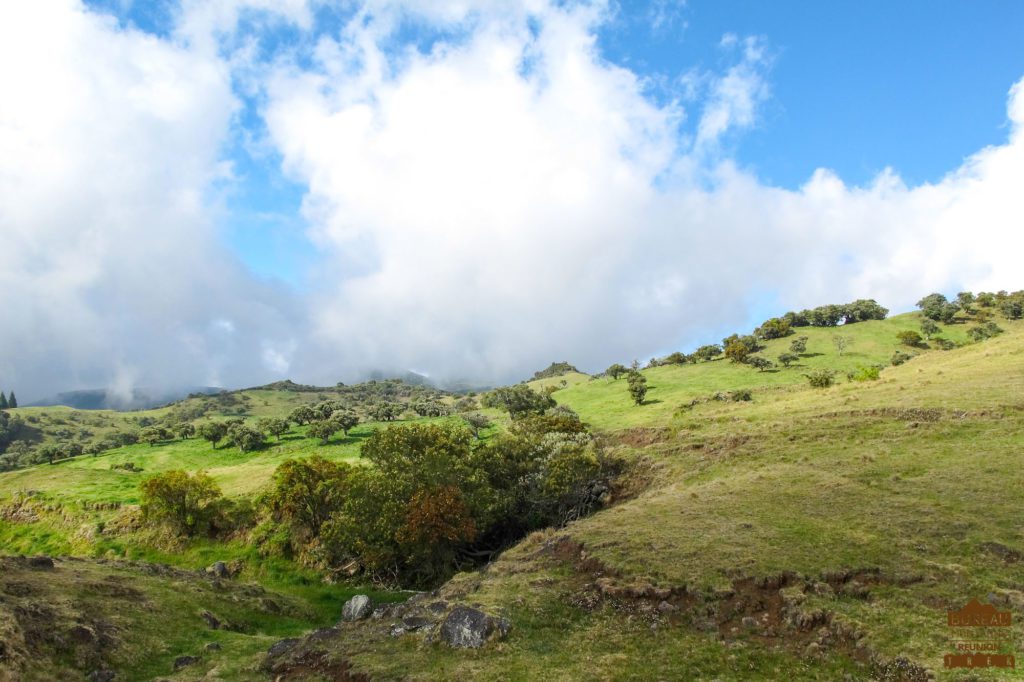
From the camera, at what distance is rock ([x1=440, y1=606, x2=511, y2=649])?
65.8 feet

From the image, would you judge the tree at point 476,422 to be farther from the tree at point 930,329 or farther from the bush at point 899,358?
the tree at point 930,329

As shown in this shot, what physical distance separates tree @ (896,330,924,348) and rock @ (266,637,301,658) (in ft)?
417

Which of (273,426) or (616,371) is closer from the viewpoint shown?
(273,426)

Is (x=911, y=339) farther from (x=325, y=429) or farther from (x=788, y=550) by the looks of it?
(x=325, y=429)

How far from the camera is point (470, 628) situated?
20422 mm

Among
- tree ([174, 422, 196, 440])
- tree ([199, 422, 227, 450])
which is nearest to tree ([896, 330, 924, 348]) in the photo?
tree ([199, 422, 227, 450])

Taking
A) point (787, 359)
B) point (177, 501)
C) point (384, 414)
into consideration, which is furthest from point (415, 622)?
point (384, 414)

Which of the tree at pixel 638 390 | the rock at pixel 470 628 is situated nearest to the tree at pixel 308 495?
the rock at pixel 470 628

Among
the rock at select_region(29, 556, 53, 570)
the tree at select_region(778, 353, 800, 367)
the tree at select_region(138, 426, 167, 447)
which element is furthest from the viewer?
the tree at select_region(138, 426, 167, 447)

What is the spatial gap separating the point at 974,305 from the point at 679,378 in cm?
8316

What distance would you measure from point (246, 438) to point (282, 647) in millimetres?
80741


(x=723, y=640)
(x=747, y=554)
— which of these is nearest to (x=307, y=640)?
(x=723, y=640)

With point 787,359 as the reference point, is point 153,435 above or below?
above

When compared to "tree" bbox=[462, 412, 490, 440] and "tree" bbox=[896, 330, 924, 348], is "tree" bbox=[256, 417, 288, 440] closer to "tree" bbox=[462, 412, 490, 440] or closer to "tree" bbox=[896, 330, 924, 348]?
"tree" bbox=[462, 412, 490, 440]
